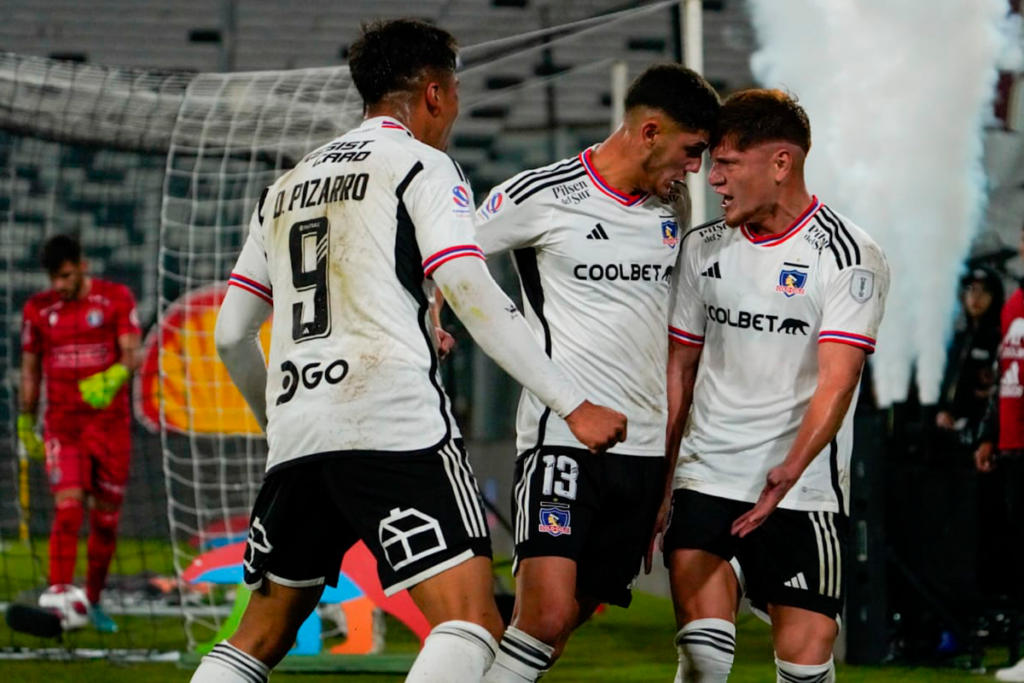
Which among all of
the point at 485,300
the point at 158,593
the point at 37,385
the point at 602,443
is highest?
the point at 485,300

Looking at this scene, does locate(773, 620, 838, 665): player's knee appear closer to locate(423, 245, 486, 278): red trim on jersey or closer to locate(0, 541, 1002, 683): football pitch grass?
locate(423, 245, 486, 278): red trim on jersey

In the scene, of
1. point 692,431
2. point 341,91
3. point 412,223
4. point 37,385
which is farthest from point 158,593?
point 412,223

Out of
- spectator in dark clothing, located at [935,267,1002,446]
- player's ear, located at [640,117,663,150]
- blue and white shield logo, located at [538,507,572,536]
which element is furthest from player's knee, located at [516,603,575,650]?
spectator in dark clothing, located at [935,267,1002,446]

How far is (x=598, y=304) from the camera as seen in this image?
401cm

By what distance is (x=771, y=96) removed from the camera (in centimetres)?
405

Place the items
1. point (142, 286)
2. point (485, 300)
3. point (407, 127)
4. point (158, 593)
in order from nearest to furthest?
1. point (485, 300)
2. point (407, 127)
3. point (158, 593)
4. point (142, 286)

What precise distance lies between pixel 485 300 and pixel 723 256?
3.73 ft

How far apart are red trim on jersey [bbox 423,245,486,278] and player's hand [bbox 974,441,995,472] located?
446 cm

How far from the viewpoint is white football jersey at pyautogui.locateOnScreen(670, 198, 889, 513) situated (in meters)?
3.97

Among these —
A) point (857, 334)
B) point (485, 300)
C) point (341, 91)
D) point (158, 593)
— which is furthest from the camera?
point (158, 593)

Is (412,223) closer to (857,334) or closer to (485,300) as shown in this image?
(485,300)

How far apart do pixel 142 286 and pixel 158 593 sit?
16.5 feet

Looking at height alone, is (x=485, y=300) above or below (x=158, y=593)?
above

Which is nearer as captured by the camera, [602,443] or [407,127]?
[602,443]
